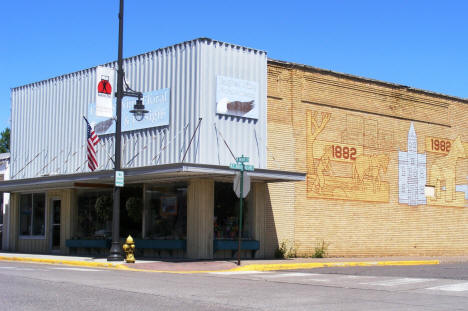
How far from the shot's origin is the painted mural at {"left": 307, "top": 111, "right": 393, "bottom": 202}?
26.7 m

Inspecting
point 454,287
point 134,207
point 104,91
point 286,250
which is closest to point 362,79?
point 286,250

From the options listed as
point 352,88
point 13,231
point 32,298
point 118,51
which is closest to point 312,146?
point 352,88

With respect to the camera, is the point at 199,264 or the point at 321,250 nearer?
the point at 199,264

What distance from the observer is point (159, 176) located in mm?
23172

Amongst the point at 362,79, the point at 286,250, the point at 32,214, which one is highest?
the point at 362,79

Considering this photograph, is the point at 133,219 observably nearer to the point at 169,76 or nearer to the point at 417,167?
the point at 169,76

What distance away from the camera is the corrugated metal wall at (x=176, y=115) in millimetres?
23047

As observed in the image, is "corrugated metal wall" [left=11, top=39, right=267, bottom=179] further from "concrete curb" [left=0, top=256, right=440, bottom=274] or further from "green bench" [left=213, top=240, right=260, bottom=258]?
"concrete curb" [left=0, top=256, right=440, bottom=274]

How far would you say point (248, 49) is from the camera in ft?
80.4

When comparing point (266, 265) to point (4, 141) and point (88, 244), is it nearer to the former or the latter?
point (88, 244)

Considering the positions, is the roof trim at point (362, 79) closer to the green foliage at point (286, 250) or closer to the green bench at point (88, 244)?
the green foliage at point (286, 250)

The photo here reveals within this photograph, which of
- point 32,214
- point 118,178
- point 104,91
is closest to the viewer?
point 118,178

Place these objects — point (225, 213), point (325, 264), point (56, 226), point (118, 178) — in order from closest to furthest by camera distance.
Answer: point (118, 178)
point (325, 264)
point (225, 213)
point (56, 226)

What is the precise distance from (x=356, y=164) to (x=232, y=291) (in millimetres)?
15575
